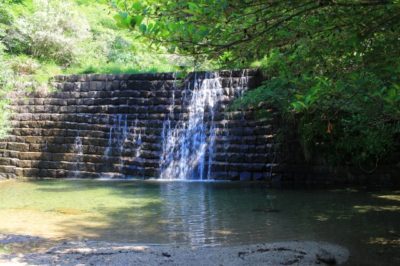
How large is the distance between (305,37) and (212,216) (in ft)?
17.0

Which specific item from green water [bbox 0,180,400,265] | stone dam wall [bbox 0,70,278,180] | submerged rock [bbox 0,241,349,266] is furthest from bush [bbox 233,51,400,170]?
submerged rock [bbox 0,241,349,266]

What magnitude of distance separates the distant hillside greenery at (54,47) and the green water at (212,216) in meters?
6.76

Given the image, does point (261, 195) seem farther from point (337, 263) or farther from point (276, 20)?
point (276, 20)

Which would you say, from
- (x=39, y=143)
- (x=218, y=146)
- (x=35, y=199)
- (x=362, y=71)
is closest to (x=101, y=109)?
(x=39, y=143)

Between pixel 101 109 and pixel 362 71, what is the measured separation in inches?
506

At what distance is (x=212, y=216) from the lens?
336 inches

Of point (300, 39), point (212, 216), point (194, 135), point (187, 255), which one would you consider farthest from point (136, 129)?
point (300, 39)

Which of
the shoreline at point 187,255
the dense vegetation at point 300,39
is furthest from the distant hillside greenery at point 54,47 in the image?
the dense vegetation at point 300,39

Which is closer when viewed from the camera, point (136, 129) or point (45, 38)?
point (136, 129)

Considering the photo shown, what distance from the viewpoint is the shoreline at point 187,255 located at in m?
5.38

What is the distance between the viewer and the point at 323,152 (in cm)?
1241

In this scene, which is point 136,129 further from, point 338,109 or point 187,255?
point 338,109

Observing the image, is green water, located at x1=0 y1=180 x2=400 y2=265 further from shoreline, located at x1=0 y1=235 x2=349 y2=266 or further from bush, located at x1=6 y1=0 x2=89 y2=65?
bush, located at x1=6 y1=0 x2=89 y2=65

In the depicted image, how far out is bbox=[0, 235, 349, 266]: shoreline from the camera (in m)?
5.38
